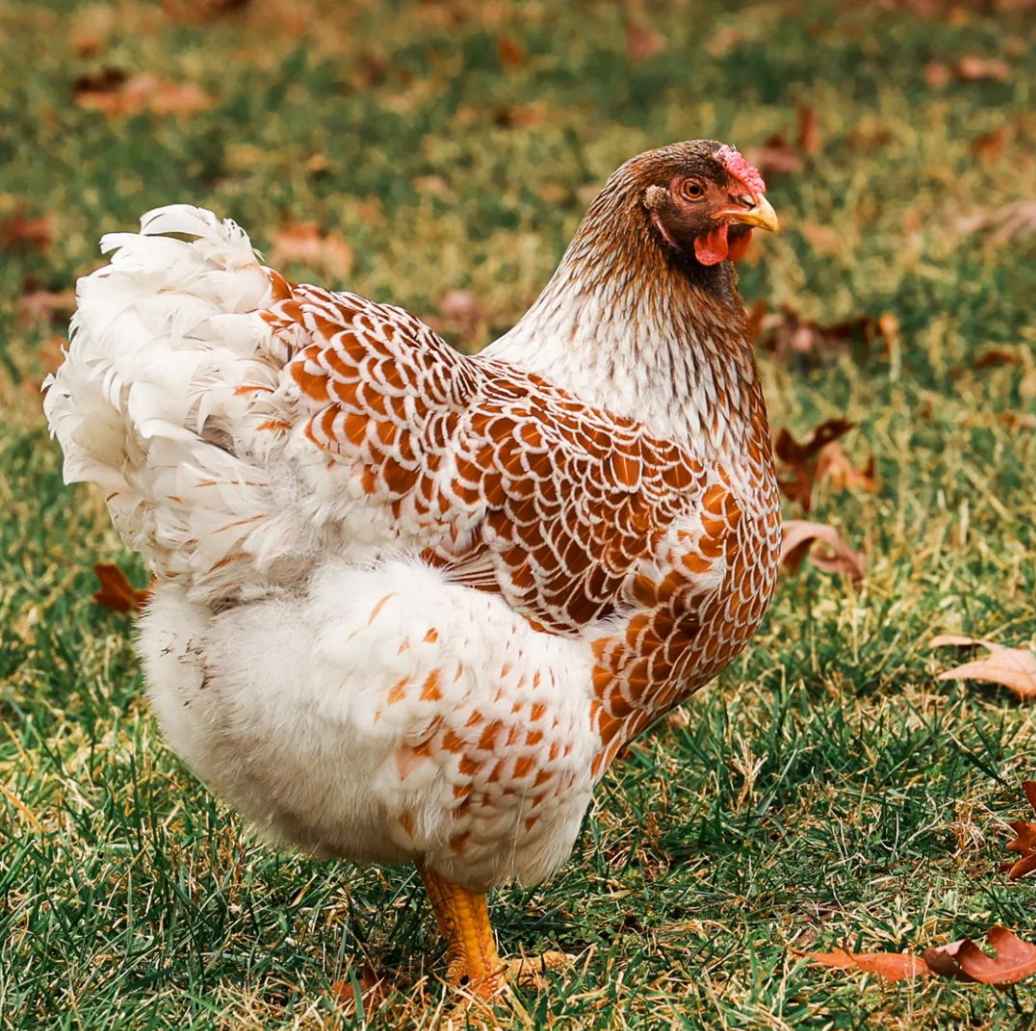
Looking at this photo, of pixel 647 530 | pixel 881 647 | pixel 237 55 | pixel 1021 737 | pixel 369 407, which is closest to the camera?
pixel 369 407

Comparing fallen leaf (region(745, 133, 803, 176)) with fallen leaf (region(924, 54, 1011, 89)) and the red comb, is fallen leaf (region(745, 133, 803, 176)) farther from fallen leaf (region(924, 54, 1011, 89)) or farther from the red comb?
the red comb

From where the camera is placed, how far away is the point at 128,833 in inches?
117

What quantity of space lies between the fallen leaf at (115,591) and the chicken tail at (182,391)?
126 centimetres

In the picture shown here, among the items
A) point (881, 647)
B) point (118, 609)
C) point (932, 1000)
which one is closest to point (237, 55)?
point (118, 609)

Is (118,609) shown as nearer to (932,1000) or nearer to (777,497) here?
A: (777,497)

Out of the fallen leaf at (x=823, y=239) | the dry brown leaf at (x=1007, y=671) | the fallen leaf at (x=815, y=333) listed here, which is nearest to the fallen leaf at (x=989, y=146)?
the fallen leaf at (x=823, y=239)

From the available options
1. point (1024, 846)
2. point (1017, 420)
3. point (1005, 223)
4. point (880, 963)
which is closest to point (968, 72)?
point (1005, 223)

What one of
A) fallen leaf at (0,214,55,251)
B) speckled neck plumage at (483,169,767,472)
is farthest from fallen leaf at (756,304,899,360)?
fallen leaf at (0,214,55,251)

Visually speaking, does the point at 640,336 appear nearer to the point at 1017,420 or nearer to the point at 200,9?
the point at 1017,420

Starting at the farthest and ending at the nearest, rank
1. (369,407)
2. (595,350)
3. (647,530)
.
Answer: (595,350), (647,530), (369,407)

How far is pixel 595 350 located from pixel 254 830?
1.02 m

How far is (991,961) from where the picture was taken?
8.00 feet

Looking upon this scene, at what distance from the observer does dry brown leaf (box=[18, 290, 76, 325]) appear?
543cm

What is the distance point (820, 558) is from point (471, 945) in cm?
155
